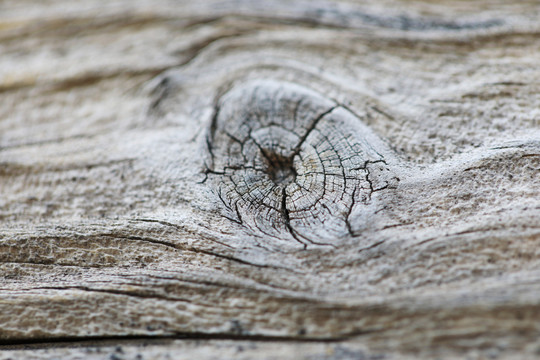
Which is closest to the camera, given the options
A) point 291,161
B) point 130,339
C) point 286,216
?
point 130,339

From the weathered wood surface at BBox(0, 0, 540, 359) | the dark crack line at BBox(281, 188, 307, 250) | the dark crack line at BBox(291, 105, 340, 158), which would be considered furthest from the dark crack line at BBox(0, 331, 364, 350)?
the dark crack line at BBox(291, 105, 340, 158)

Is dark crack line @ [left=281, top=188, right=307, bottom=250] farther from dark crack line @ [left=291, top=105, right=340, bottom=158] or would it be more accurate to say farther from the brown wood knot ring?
dark crack line @ [left=291, top=105, right=340, bottom=158]

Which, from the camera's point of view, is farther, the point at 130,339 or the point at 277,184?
the point at 277,184

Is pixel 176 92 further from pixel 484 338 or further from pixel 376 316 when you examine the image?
pixel 484 338

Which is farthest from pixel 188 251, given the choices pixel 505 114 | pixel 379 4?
pixel 379 4

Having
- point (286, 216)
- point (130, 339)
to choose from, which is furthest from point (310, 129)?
point (130, 339)

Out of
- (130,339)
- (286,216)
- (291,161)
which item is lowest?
(130,339)

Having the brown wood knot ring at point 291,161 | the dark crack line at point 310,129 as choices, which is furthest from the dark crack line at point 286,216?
the dark crack line at point 310,129

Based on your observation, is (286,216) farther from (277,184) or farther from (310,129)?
(310,129)
